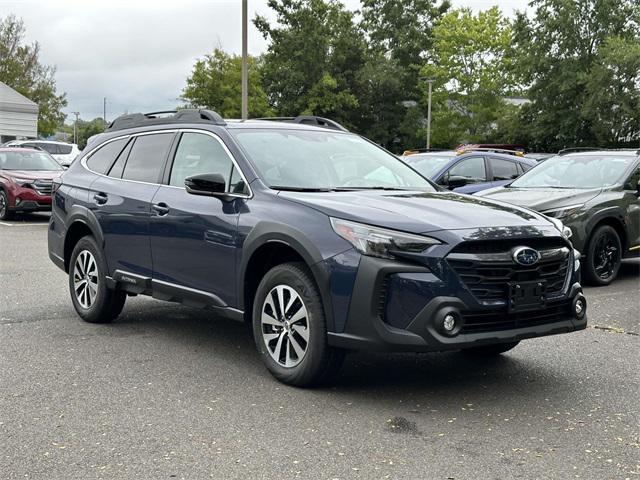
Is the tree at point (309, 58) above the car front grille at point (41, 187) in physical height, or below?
above

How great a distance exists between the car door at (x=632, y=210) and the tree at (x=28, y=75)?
183 ft

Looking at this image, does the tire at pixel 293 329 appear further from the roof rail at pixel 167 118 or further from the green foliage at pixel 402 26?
the green foliage at pixel 402 26

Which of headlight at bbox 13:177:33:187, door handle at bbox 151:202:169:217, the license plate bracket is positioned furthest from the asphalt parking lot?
headlight at bbox 13:177:33:187

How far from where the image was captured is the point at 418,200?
509cm

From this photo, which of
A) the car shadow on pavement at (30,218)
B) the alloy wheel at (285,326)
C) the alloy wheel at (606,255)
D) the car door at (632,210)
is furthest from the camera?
the car shadow on pavement at (30,218)

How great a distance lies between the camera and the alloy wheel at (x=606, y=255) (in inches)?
367

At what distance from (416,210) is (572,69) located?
46061 millimetres

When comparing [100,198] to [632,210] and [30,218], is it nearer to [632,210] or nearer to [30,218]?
[632,210]

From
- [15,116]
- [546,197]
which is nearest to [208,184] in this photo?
[546,197]

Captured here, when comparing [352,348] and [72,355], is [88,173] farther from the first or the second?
[352,348]

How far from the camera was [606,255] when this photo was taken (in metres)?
9.44

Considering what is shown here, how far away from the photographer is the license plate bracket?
4.51 metres

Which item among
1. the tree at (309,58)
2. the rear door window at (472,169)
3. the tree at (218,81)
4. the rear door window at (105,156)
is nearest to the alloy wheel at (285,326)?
the rear door window at (105,156)

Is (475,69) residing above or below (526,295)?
above
